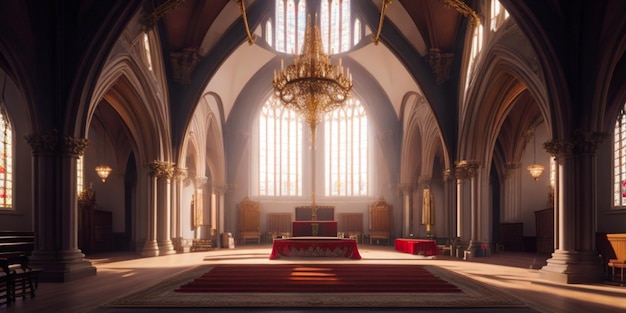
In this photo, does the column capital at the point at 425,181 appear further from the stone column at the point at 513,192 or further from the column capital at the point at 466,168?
the column capital at the point at 466,168

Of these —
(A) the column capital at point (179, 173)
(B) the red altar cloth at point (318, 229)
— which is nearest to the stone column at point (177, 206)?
(A) the column capital at point (179, 173)

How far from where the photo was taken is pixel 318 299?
1029cm

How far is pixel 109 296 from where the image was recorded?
10602 millimetres

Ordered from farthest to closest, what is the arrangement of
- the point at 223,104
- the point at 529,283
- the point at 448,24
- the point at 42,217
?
1. the point at 223,104
2. the point at 448,24
3. the point at 42,217
4. the point at 529,283

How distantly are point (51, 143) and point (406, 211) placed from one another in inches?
877

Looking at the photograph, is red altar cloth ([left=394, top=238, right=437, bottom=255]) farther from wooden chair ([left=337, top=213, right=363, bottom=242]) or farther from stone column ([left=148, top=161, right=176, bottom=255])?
wooden chair ([left=337, top=213, right=363, bottom=242])

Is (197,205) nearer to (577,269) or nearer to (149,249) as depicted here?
(149,249)

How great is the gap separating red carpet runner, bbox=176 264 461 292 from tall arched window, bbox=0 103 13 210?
8.83 m

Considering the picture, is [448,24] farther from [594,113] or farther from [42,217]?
[42,217]

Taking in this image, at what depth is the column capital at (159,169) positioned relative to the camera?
72.2ft

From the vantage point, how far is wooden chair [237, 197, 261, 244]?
33688mm

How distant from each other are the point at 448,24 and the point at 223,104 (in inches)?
580

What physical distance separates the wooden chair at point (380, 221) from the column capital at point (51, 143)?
2204cm

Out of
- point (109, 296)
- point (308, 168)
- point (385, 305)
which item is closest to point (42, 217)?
point (109, 296)
